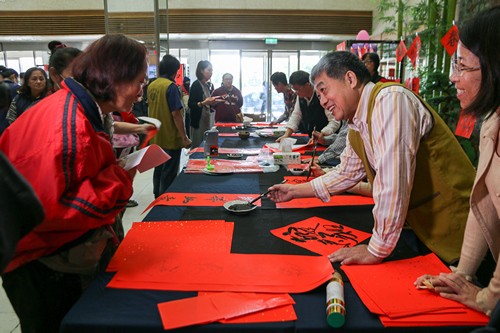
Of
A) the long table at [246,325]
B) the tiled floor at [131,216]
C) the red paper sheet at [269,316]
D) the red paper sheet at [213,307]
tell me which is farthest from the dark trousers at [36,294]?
the tiled floor at [131,216]

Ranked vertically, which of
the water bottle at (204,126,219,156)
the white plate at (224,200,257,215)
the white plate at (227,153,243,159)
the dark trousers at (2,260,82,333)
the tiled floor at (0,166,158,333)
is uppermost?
the water bottle at (204,126,219,156)

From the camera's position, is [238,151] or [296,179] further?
[238,151]

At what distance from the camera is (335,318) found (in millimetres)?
794

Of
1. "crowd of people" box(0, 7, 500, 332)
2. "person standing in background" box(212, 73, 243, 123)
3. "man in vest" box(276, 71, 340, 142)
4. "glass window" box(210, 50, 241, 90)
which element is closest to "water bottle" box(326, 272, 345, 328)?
"crowd of people" box(0, 7, 500, 332)

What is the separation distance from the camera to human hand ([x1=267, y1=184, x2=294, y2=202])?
1599 mm

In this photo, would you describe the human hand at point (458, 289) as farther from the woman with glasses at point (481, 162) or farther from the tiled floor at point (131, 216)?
the tiled floor at point (131, 216)

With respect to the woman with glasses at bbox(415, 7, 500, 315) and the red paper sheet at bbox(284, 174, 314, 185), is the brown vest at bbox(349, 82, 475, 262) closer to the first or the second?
the woman with glasses at bbox(415, 7, 500, 315)

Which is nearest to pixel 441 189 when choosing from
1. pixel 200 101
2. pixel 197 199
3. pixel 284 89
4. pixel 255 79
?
pixel 197 199

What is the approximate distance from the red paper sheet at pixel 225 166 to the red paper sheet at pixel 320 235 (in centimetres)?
95

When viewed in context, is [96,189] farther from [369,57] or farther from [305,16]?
[305,16]

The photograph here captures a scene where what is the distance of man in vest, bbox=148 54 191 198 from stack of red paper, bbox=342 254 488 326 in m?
2.71

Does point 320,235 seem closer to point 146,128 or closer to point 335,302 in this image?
point 335,302

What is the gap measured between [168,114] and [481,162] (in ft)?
9.61

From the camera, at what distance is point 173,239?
4.09ft
